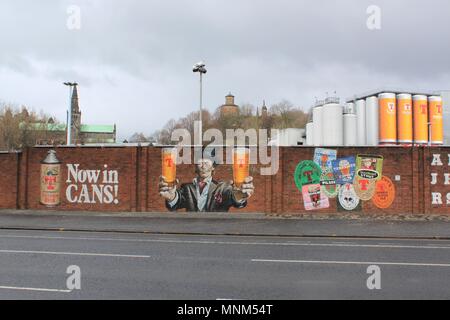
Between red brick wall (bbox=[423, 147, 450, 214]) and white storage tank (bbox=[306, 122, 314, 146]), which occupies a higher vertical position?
white storage tank (bbox=[306, 122, 314, 146])

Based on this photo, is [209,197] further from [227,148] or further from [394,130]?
[394,130]

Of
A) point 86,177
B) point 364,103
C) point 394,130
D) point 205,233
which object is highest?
point 364,103

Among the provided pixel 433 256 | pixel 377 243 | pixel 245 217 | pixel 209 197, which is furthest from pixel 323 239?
pixel 209 197

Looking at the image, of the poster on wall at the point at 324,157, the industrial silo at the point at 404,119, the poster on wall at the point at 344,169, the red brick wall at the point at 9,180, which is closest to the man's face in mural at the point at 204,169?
the poster on wall at the point at 324,157

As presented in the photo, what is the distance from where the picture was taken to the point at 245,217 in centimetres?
1975

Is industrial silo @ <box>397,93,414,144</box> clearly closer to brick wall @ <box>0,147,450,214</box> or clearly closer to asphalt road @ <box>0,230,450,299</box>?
brick wall @ <box>0,147,450,214</box>

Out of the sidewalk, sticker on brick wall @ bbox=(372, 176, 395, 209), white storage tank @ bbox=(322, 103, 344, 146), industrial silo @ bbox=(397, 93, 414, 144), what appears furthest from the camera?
white storage tank @ bbox=(322, 103, 344, 146)

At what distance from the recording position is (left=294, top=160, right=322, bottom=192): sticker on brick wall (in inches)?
835


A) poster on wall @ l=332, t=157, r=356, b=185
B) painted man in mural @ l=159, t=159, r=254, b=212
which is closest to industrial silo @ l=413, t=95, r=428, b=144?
Result: poster on wall @ l=332, t=157, r=356, b=185

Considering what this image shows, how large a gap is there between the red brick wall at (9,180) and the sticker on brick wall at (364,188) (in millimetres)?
17416

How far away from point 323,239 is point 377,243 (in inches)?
63.7

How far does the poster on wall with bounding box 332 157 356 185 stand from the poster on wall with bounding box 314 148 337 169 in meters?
0.24

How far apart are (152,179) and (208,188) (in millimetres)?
2917

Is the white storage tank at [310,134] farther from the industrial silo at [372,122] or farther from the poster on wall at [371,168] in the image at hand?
the poster on wall at [371,168]
